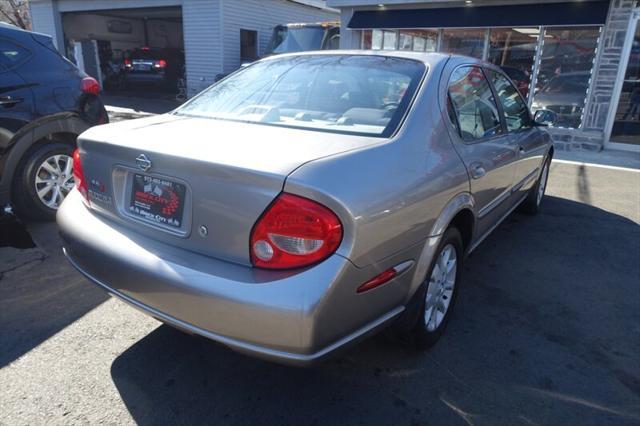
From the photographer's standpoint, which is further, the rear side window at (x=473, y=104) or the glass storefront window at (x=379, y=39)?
the glass storefront window at (x=379, y=39)

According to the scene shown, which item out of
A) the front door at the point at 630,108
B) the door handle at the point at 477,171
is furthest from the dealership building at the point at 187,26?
the door handle at the point at 477,171

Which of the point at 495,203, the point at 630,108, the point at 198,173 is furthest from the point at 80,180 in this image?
the point at 630,108

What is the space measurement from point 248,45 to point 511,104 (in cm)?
1382

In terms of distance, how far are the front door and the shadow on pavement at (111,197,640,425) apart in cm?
737

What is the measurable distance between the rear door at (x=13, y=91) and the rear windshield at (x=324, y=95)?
1918 millimetres

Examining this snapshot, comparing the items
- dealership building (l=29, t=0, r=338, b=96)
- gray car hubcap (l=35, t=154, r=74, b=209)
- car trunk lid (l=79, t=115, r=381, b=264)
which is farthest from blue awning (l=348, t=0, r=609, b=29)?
car trunk lid (l=79, t=115, r=381, b=264)

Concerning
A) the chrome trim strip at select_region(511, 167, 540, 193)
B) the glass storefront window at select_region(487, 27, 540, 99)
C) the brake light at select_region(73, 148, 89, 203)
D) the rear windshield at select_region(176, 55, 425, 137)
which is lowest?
the chrome trim strip at select_region(511, 167, 540, 193)

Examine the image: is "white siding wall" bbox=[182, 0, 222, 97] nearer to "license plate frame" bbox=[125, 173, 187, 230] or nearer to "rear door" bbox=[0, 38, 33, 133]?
"rear door" bbox=[0, 38, 33, 133]

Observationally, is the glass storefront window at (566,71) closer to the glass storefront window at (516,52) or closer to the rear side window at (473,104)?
the glass storefront window at (516,52)

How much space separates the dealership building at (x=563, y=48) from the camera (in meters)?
9.02

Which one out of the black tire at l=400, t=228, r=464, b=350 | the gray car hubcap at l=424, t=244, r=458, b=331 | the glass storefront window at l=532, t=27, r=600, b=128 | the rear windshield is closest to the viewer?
the black tire at l=400, t=228, r=464, b=350

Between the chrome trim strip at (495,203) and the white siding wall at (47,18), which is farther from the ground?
the white siding wall at (47,18)

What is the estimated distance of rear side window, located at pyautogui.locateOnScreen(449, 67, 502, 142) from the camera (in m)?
2.83

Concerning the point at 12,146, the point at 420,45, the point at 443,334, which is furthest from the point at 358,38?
the point at 443,334
